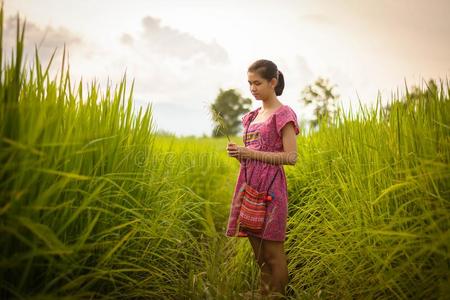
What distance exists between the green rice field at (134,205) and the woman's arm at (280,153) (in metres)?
0.36

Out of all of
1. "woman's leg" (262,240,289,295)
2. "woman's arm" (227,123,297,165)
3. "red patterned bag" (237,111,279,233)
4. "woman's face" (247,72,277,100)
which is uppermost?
"woman's face" (247,72,277,100)

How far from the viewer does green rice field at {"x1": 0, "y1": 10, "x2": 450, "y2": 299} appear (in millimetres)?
1266

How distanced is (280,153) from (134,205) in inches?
35.9

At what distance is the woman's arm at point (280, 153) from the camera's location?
2062 mm

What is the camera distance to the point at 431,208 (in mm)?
1619

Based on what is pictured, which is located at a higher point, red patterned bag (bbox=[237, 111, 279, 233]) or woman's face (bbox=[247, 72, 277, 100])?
woman's face (bbox=[247, 72, 277, 100])

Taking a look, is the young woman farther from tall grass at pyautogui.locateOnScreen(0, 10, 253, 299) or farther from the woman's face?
tall grass at pyautogui.locateOnScreen(0, 10, 253, 299)

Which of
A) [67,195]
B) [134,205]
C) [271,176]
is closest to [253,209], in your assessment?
[271,176]

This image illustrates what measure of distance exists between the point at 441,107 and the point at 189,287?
1.79 m

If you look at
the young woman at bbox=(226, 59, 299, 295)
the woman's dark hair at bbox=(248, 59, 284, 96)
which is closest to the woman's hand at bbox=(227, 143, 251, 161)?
the young woman at bbox=(226, 59, 299, 295)

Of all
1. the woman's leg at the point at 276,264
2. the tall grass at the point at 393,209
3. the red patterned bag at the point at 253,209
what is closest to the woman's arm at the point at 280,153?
the red patterned bag at the point at 253,209

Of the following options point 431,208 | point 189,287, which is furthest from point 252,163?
point 431,208

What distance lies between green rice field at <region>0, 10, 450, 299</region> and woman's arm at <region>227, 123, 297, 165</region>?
1.17 feet

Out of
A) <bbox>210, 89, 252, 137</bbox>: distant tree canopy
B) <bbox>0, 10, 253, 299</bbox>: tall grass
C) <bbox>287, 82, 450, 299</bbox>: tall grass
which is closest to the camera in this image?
<bbox>0, 10, 253, 299</bbox>: tall grass
